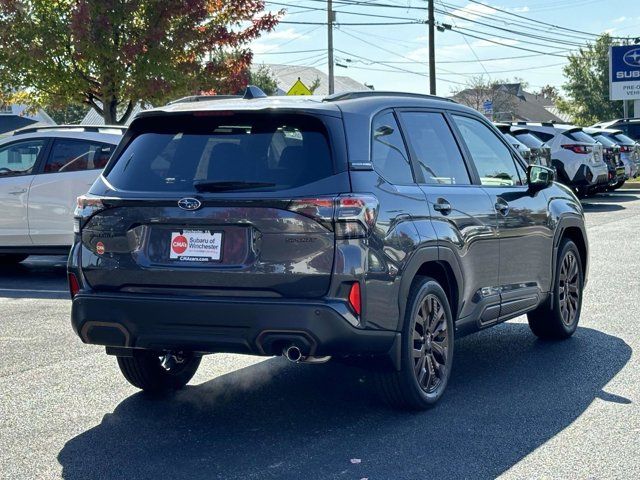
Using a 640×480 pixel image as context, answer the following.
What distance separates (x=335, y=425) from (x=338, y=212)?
126 centimetres

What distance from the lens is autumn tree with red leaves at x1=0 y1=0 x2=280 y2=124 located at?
1956cm

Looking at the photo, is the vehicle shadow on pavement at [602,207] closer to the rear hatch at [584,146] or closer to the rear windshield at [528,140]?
the rear hatch at [584,146]

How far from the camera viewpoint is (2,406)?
6.46 metres

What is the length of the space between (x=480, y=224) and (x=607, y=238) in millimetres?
10057

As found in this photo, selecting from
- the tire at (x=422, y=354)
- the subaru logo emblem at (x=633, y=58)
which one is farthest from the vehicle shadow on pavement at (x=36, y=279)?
the subaru logo emblem at (x=633, y=58)

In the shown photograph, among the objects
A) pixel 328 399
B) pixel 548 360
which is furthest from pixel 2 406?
pixel 548 360

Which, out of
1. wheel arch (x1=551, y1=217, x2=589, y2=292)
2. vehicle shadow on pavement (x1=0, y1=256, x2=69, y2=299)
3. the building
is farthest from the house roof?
wheel arch (x1=551, y1=217, x2=589, y2=292)

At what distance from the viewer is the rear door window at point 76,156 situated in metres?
12.5

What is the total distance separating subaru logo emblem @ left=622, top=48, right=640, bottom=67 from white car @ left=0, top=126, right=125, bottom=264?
46.0 metres

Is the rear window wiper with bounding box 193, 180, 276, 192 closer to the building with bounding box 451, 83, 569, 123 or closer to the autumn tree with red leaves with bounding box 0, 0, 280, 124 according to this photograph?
the autumn tree with red leaves with bounding box 0, 0, 280, 124

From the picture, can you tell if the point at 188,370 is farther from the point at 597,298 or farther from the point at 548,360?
the point at 597,298

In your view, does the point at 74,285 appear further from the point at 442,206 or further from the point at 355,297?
the point at 442,206

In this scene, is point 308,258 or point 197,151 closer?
point 308,258

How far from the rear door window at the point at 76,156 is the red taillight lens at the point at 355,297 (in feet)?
24.6
